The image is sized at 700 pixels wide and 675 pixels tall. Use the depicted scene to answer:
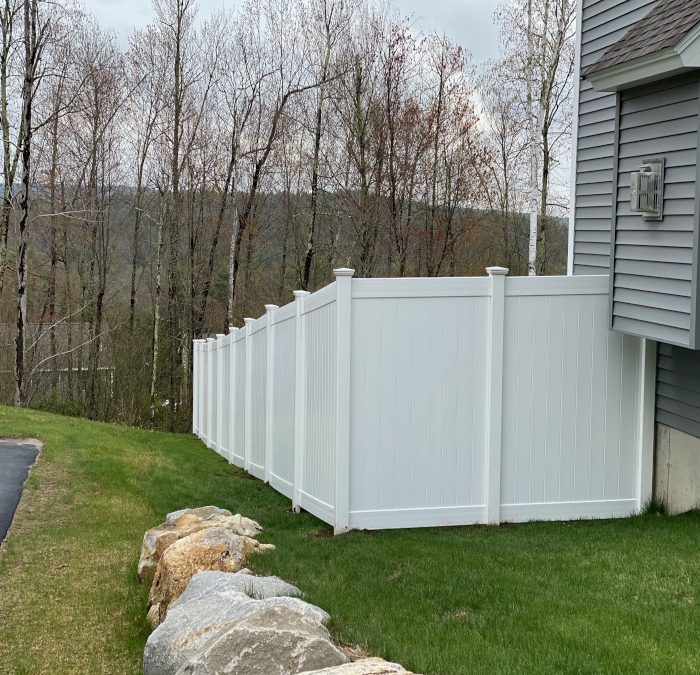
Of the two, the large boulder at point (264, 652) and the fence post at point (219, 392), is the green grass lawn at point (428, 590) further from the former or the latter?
the fence post at point (219, 392)

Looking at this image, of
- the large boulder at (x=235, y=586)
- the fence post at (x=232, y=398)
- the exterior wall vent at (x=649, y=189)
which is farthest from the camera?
the fence post at (x=232, y=398)

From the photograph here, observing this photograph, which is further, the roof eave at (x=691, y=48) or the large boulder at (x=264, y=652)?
the roof eave at (x=691, y=48)

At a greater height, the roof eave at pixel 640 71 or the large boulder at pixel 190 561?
the roof eave at pixel 640 71

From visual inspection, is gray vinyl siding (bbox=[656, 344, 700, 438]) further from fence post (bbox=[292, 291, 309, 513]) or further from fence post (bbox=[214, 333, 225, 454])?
fence post (bbox=[214, 333, 225, 454])

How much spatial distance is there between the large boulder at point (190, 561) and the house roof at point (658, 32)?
4.61 m

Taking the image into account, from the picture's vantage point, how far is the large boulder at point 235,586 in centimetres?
511

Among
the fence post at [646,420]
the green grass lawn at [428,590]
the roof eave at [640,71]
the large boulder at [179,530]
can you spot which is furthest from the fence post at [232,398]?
the roof eave at [640,71]

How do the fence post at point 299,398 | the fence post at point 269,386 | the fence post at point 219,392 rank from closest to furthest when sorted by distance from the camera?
the fence post at point 299,398 → the fence post at point 269,386 → the fence post at point 219,392

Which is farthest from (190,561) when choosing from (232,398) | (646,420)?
(232,398)

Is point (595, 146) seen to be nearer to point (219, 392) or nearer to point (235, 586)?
point (235, 586)

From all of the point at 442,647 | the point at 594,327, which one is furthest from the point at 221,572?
the point at 594,327

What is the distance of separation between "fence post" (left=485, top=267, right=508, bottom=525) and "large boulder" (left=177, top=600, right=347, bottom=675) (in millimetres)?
3425

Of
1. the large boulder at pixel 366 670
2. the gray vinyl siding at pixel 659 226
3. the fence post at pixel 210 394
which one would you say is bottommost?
the fence post at pixel 210 394

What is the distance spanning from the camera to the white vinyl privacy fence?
7223 mm
